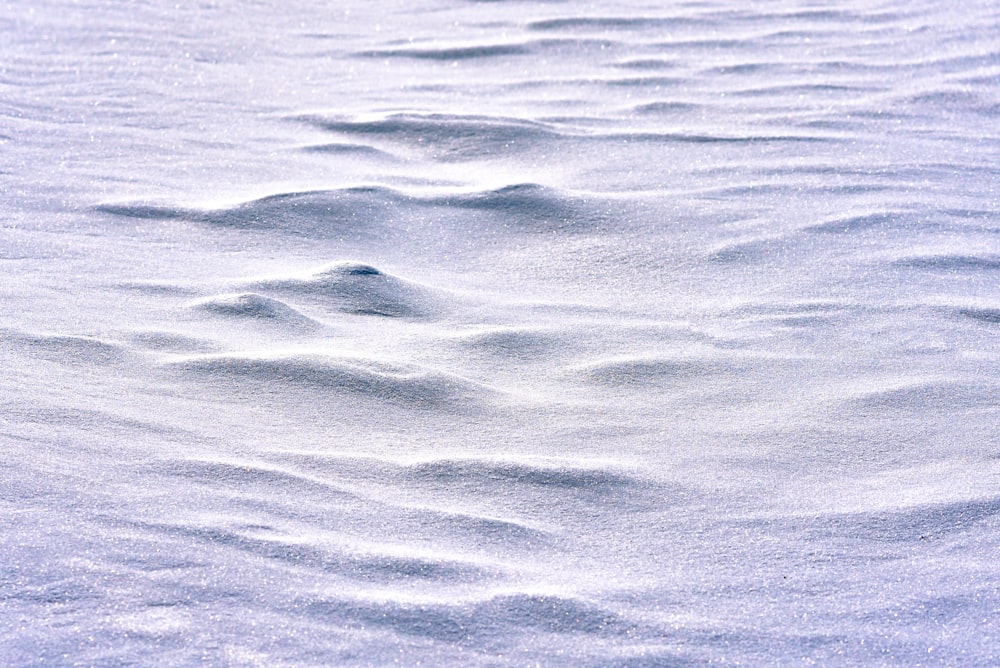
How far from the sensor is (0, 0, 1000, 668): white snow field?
141 cm

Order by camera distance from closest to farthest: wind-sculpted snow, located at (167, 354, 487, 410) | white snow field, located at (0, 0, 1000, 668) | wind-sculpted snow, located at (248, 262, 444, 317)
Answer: white snow field, located at (0, 0, 1000, 668), wind-sculpted snow, located at (167, 354, 487, 410), wind-sculpted snow, located at (248, 262, 444, 317)

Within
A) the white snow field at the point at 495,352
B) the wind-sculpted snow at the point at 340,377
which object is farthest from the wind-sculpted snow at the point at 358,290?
the wind-sculpted snow at the point at 340,377

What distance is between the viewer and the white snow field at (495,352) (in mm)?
1411

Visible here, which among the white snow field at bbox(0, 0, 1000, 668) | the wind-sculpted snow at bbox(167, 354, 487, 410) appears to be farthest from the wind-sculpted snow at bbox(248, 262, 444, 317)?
the wind-sculpted snow at bbox(167, 354, 487, 410)

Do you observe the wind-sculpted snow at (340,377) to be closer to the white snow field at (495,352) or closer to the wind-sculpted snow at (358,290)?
the white snow field at (495,352)

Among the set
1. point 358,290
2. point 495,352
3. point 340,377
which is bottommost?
point 340,377

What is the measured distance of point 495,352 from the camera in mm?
2070

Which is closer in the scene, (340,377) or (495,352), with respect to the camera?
(340,377)

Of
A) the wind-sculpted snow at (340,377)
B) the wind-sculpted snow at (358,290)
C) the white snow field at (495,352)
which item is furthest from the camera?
the wind-sculpted snow at (358,290)

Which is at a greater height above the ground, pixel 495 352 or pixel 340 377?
pixel 495 352

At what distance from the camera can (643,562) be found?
5.03 feet

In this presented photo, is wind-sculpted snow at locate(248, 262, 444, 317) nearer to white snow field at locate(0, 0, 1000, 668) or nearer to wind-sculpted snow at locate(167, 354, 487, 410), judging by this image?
white snow field at locate(0, 0, 1000, 668)

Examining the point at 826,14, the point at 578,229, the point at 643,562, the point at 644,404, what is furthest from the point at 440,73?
the point at 643,562

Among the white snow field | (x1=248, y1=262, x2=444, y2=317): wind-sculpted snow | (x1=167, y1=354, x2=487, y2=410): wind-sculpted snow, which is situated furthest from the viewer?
(x1=248, y1=262, x2=444, y2=317): wind-sculpted snow
